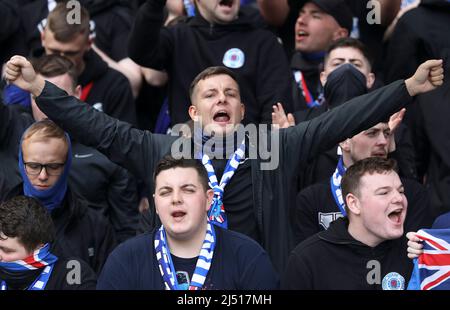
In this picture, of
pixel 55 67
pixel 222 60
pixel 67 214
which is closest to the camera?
pixel 67 214

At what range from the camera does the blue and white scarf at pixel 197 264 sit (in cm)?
562

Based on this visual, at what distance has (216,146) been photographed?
6.49 meters

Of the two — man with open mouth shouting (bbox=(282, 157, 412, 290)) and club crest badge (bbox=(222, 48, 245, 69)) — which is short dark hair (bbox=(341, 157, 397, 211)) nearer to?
man with open mouth shouting (bbox=(282, 157, 412, 290))

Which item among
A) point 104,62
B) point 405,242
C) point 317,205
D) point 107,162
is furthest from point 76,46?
point 405,242

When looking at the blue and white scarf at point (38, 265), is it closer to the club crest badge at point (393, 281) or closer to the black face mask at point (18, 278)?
the black face mask at point (18, 278)

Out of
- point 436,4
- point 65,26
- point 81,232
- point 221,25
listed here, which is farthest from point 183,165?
point 436,4

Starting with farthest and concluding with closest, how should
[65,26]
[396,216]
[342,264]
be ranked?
[65,26] → [396,216] → [342,264]

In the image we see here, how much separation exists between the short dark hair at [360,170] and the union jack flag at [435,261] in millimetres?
543

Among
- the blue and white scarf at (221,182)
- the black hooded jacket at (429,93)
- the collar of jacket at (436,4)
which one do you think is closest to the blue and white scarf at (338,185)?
the blue and white scarf at (221,182)

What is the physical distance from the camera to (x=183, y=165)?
5957 millimetres

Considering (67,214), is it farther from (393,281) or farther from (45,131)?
(393,281)

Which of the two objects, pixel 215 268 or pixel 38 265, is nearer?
pixel 215 268

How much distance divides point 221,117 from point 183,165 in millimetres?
823

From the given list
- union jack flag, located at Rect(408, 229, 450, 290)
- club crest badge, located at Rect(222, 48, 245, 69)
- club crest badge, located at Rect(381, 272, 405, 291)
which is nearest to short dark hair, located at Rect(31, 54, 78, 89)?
club crest badge, located at Rect(222, 48, 245, 69)
